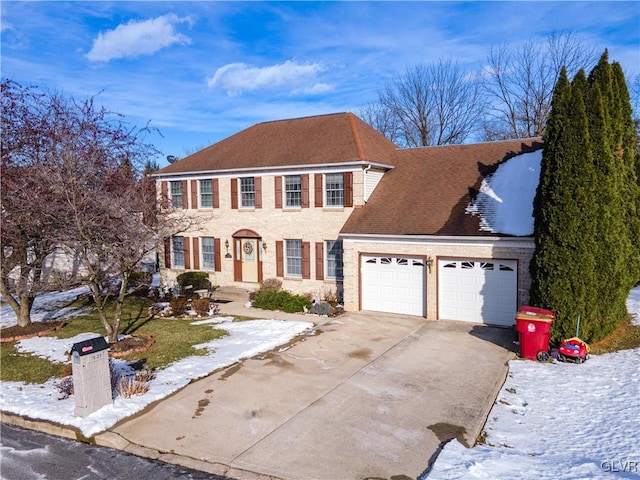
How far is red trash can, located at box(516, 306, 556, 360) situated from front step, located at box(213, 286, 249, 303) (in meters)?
11.3


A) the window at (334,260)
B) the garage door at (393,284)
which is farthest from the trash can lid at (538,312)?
the window at (334,260)

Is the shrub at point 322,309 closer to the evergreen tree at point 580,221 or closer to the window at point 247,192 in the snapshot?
the window at point 247,192

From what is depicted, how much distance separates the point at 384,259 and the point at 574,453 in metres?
9.87

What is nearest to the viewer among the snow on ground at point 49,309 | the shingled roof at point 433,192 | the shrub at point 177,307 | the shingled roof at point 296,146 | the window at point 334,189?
the shingled roof at point 433,192

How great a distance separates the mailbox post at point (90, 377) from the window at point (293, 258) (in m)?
11.4

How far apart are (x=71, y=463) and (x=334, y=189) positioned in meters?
13.4

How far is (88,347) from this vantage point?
8656 millimetres

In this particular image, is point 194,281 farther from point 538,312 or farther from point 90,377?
point 538,312

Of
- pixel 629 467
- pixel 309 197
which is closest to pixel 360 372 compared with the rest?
pixel 629 467

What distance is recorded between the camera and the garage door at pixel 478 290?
1425 centimetres

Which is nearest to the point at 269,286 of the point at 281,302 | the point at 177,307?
the point at 281,302

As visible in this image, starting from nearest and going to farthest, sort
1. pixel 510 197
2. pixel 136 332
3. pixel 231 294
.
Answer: pixel 136 332 → pixel 510 197 → pixel 231 294

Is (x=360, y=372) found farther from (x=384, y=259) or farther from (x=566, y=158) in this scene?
(x=566, y=158)

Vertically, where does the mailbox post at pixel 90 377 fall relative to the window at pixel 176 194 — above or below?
below
